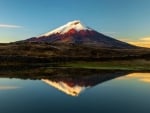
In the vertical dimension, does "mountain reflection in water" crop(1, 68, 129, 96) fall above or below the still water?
above

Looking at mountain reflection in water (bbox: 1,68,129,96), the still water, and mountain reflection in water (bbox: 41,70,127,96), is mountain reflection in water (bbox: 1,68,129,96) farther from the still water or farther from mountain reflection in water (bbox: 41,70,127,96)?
the still water

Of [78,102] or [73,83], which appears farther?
[73,83]

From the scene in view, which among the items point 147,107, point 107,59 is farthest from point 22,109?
point 107,59

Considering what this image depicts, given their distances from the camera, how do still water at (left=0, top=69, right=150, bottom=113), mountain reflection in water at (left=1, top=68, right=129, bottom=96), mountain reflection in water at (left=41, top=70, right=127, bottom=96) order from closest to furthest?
still water at (left=0, top=69, right=150, bottom=113)
mountain reflection in water at (left=41, top=70, right=127, bottom=96)
mountain reflection in water at (left=1, top=68, right=129, bottom=96)

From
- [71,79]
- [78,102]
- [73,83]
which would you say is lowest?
[78,102]

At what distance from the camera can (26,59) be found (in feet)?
370

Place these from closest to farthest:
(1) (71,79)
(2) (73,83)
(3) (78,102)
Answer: (3) (78,102), (2) (73,83), (1) (71,79)

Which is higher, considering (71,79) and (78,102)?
(71,79)

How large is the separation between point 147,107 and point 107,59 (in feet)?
268

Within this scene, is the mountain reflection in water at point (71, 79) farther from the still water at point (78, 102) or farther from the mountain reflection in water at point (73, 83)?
the still water at point (78, 102)

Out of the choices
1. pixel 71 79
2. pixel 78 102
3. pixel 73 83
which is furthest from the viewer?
pixel 71 79

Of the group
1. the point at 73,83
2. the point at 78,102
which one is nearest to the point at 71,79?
the point at 73,83

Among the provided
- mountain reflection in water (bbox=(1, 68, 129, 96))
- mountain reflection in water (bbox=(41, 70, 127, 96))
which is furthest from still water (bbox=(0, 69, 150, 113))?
mountain reflection in water (bbox=(1, 68, 129, 96))

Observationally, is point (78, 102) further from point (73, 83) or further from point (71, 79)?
point (71, 79)
